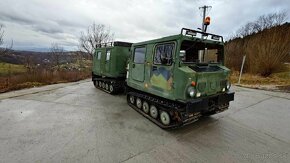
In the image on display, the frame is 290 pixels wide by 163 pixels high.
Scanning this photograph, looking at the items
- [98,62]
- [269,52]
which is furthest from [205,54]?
[269,52]

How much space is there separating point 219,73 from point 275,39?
1438 centimetres

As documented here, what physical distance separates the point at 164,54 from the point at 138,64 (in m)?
1.29

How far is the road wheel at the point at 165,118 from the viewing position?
12.3ft

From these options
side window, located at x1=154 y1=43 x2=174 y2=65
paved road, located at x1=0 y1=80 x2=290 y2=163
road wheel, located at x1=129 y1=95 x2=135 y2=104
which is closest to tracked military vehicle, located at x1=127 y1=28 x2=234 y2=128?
side window, located at x1=154 y1=43 x2=174 y2=65

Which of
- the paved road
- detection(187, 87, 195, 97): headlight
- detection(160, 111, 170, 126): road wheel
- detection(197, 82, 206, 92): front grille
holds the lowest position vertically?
the paved road

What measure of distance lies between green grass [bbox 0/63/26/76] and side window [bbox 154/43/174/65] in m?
12.5

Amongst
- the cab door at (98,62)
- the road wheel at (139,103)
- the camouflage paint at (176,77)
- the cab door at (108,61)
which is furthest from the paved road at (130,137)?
the cab door at (98,62)

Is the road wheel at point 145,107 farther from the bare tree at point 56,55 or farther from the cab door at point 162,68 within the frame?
the bare tree at point 56,55

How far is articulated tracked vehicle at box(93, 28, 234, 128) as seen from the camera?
3254mm

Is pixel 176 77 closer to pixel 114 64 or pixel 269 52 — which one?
pixel 114 64

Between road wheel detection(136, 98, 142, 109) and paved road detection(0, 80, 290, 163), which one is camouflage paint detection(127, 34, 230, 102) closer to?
road wheel detection(136, 98, 142, 109)

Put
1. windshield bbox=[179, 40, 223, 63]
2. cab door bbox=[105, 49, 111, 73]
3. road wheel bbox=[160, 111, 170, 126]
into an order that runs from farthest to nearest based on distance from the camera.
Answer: cab door bbox=[105, 49, 111, 73] → windshield bbox=[179, 40, 223, 63] → road wheel bbox=[160, 111, 170, 126]

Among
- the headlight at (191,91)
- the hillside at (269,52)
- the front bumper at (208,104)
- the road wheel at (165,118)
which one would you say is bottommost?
the road wheel at (165,118)

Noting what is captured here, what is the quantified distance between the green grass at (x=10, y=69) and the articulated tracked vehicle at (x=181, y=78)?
38.4 ft
